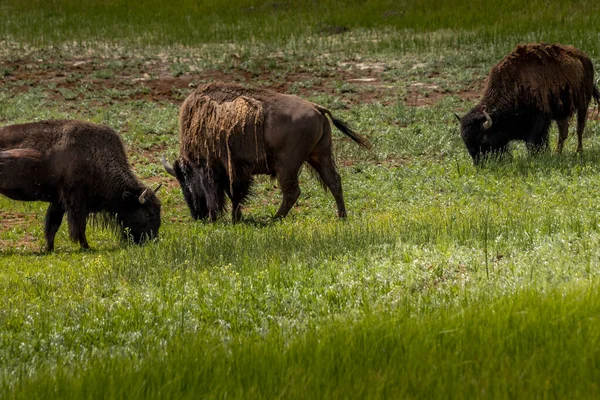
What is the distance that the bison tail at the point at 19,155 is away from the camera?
1082cm

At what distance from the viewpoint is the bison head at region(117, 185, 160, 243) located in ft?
37.1

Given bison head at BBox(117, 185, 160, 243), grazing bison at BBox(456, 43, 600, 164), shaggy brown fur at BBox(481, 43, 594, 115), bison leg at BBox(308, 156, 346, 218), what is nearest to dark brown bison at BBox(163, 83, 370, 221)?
bison leg at BBox(308, 156, 346, 218)

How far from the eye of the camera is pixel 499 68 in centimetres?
1493

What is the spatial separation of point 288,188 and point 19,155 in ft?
10.9

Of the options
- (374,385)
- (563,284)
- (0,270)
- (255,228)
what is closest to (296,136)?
(255,228)

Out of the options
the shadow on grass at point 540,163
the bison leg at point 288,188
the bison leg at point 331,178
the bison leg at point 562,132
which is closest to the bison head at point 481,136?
the shadow on grass at point 540,163

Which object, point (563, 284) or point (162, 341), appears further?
point (563, 284)

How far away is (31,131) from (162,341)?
600 centimetres

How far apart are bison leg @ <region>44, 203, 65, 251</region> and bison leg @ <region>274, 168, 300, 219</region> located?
8.96ft

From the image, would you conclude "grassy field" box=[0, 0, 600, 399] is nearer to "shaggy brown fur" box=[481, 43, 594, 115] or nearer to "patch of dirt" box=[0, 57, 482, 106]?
"patch of dirt" box=[0, 57, 482, 106]

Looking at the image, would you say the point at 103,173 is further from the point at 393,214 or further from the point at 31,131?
the point at 393,214

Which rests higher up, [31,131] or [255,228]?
[31,131]

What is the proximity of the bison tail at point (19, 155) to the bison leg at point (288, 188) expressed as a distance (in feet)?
9.86

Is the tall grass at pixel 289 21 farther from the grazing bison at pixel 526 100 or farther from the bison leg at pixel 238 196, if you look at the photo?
the bison leg at pixel 238 196
